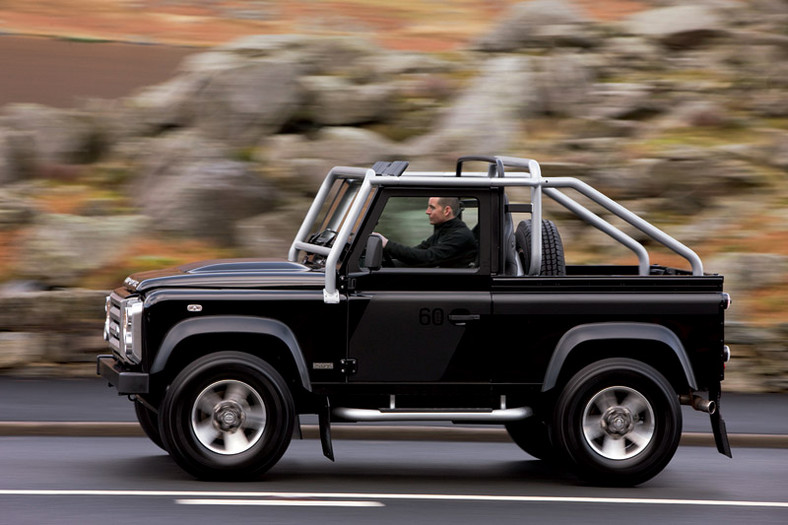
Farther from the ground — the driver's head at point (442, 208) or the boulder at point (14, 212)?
the driver's head at point (442, 208)

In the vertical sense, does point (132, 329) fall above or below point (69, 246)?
above

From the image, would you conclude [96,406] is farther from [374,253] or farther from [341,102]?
[341,102]

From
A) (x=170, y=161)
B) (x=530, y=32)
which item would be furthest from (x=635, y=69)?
(x=170, y=161)

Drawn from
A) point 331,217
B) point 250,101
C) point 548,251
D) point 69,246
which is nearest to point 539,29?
point 250,101

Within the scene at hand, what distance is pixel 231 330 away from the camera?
832cm

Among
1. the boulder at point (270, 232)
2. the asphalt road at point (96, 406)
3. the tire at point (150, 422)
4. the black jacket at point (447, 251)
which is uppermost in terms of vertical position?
the black jacket at point (447, 251)

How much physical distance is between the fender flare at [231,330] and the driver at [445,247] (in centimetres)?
87

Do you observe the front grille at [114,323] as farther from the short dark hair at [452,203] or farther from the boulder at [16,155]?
the boulder at [16,155]

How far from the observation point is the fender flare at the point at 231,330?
8.31m

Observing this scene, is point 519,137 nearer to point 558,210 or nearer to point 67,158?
point 558,210

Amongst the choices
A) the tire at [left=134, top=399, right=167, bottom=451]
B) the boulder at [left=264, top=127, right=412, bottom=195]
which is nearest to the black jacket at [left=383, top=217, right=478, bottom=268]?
the tire at [left=134, top=399, right=167, bottom=451]

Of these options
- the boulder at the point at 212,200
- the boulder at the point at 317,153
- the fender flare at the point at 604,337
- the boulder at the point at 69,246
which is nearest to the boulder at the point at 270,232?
the boulder at the point at 212,200

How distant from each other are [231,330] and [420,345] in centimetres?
121

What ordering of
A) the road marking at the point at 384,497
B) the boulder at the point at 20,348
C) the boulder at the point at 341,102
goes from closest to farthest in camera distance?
the road marking at the point at 384,497, the boulder at the point at 20,348, the boulder at the point at 341,102
